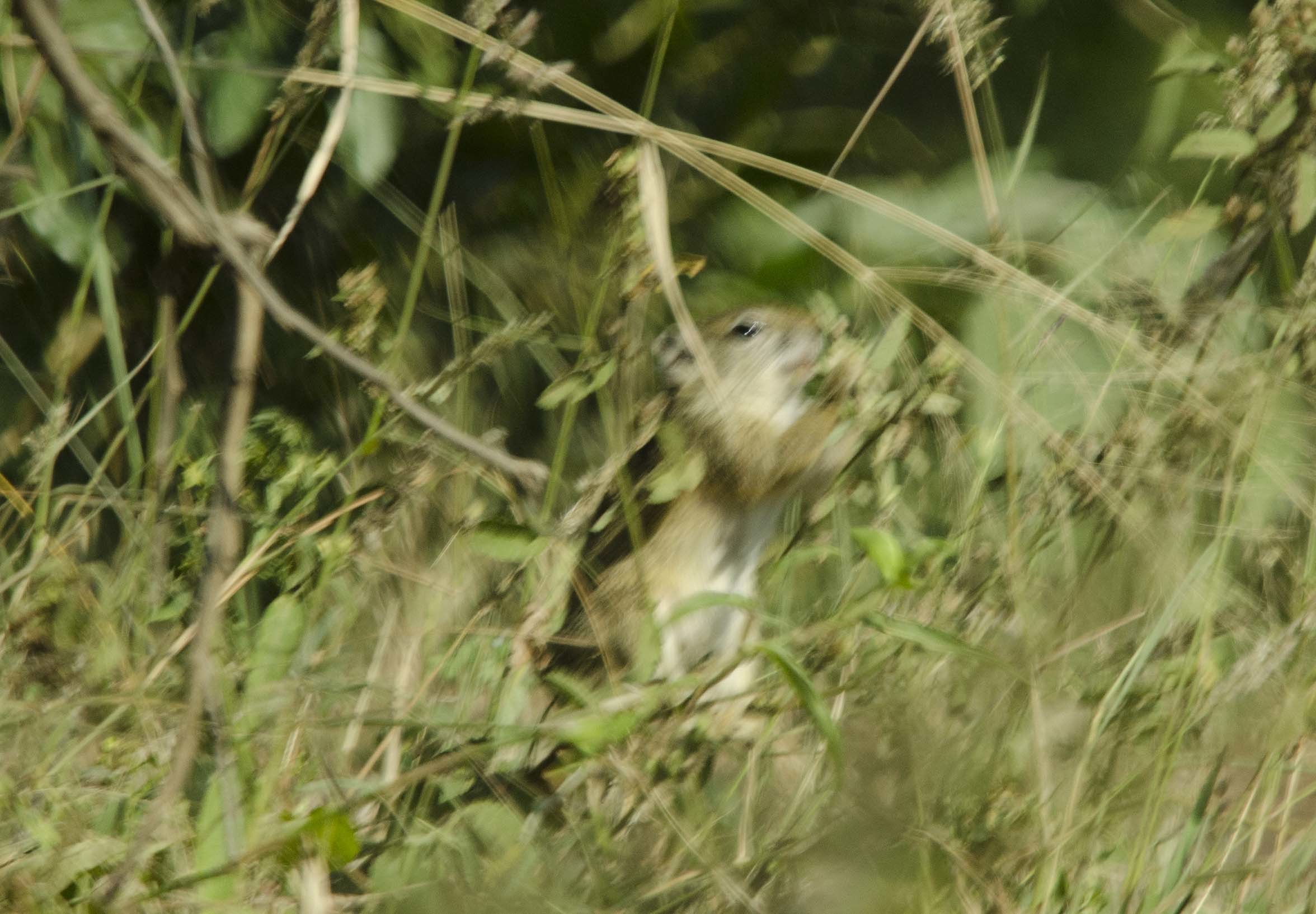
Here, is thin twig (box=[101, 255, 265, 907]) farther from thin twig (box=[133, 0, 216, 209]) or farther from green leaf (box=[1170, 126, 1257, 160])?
green leaf (box=[1170, 126, 1257, 160])

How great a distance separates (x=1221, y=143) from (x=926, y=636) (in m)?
1.29

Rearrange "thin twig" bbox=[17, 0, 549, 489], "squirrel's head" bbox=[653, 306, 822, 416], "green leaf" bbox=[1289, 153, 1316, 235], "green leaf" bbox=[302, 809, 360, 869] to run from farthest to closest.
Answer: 1. "squirrel's head" bbox=[653, 306, 822, 416]
2. "green leaf" bbox=[1289, 153, 1316, 235]
3. "thin twig" bbox=[17, 0, 549, 489]
4. "green leaf" bbox=[302, 809, 360, 869]

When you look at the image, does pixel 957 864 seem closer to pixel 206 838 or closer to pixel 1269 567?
pixel 1269 567

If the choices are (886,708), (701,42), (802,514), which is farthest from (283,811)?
(701,42)

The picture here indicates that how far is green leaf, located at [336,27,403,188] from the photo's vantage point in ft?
8.75

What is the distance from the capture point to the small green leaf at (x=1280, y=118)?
7.75ft

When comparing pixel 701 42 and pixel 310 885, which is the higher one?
pixel 701 42

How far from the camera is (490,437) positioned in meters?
2.32

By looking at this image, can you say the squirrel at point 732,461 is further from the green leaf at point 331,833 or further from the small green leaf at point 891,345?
the green leaf at point 331,833

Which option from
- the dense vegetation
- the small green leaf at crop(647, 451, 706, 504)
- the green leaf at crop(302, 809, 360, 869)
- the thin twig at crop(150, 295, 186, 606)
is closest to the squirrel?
the dense vegetation

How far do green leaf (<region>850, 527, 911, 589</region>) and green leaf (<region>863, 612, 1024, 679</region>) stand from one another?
7cm

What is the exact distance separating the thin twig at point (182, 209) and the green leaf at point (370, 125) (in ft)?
2.11

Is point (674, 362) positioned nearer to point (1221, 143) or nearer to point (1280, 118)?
point (1221, 143)

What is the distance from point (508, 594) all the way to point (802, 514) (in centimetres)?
80
